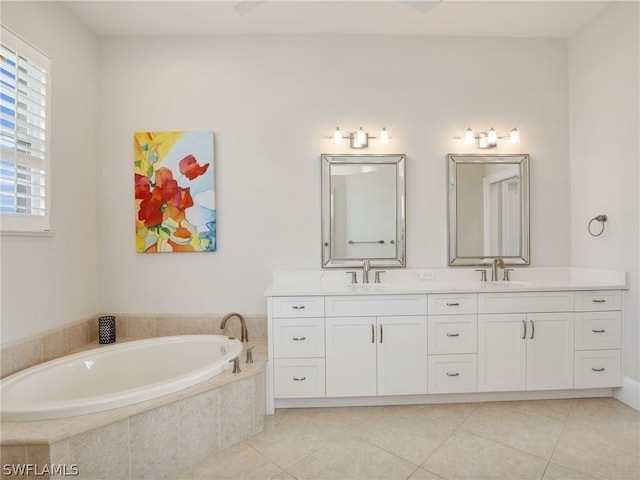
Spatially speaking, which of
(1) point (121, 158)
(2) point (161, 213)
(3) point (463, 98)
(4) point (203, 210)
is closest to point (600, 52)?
(3) point (463, 98)

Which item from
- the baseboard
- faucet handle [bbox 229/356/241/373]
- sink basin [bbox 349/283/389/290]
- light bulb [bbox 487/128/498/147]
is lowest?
A: the baseboard

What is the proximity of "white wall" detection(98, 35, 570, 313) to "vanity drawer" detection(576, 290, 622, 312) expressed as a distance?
989mm

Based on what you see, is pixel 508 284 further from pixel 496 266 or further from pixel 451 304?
pixel 451 304

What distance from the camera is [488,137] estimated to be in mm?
2801

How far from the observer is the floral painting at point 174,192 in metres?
2.73

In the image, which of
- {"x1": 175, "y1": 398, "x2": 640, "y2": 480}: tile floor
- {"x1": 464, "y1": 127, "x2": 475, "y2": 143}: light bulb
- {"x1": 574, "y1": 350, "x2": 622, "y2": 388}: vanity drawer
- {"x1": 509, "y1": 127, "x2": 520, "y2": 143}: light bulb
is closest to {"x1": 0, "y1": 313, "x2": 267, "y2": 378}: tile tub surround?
{"x1": 175, "y1": 398, "x2": 640, "y2": 480}: tile floor

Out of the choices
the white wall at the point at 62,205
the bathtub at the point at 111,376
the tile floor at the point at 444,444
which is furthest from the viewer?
the white wall at the point at 62,205

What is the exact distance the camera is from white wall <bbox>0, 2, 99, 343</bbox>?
201 cm

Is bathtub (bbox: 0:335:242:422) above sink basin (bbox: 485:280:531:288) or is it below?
below

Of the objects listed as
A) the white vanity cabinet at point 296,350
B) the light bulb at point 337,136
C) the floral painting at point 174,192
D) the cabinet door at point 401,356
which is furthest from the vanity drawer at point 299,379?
the light bulb at point 337,136

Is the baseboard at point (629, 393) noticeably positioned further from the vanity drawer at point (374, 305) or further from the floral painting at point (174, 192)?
the floral painting at point (174, 192)

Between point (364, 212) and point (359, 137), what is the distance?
2.06 ft

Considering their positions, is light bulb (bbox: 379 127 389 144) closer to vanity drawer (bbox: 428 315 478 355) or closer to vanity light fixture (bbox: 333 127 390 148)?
vanity light fixture (bbox: 333 127 390 148)

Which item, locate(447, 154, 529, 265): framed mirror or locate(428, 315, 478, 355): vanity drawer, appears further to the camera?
locate(447, 154, 529, 265): framed mirror
